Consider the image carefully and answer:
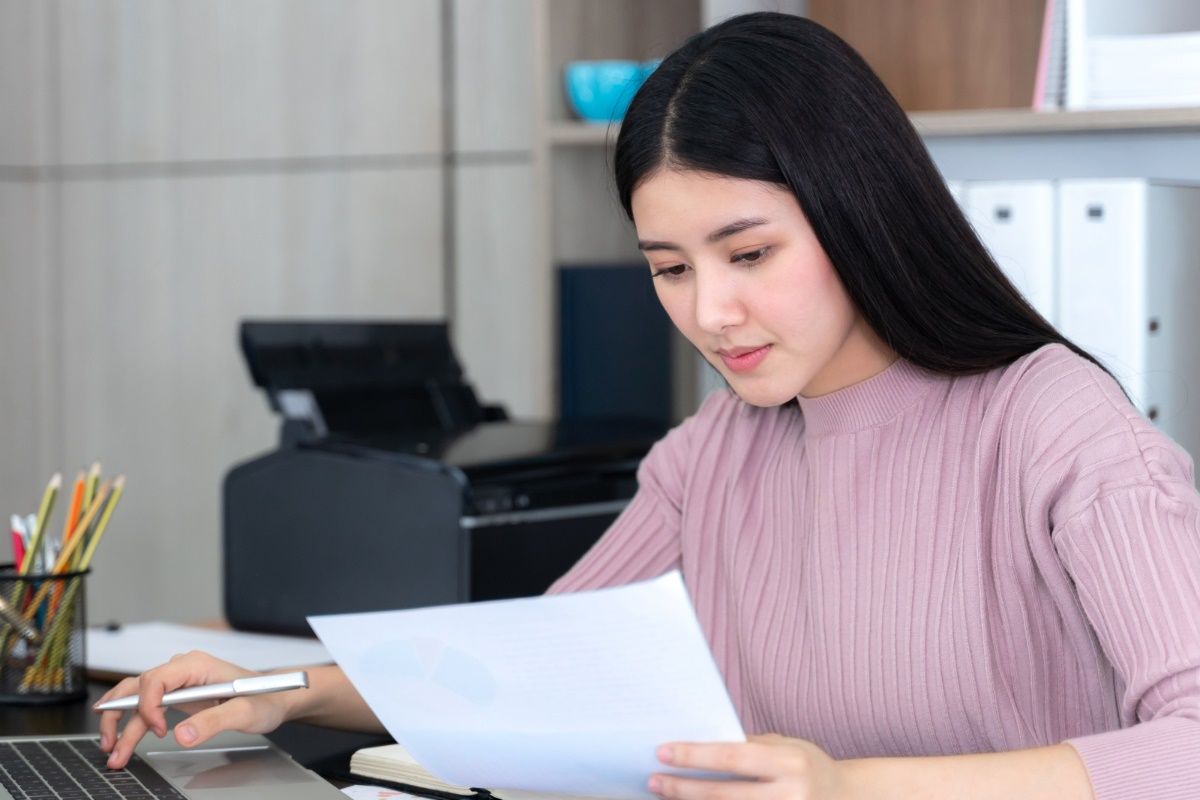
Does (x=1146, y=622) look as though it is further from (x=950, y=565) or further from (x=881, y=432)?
(x=881, y=432)

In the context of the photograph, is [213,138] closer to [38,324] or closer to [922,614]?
[38,324]

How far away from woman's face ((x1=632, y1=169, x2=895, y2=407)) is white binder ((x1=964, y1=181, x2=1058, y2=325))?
780mm

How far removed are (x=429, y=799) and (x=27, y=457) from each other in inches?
103

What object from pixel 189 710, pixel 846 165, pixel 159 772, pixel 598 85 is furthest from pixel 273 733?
pixel 598 85

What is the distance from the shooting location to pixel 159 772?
1.21 metres

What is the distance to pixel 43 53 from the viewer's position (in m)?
3.44

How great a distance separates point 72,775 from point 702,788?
528 millimetres

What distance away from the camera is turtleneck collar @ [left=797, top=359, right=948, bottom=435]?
4.35 ft

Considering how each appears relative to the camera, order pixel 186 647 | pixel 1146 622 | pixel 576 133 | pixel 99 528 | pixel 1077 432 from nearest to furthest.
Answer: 1. pixel 1146 622
2. pixel 1077 432
3. pixel 99 528
4. pixel 186 647
5. pixel 576 133

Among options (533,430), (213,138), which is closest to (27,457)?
(213,138)

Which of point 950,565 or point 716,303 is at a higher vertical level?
point 716,303

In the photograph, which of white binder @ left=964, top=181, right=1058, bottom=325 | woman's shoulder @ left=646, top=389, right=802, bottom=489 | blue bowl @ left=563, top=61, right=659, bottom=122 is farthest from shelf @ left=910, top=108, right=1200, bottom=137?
woman's shoulder @ left=646, top=389, right=802, bottom=489

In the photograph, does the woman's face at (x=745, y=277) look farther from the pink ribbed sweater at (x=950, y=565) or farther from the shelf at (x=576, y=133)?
the shelf at (x=576, y=133)

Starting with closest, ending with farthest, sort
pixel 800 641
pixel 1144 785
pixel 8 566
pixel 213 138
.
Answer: pixel 1144 785 < pixel 800 641 < pixel 8 566 < pixel 213 138
